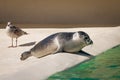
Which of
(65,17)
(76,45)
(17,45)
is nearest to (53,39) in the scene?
(76,45)

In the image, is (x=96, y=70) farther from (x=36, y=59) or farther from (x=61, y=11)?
(x=61, y=11)

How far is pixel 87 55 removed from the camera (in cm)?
466

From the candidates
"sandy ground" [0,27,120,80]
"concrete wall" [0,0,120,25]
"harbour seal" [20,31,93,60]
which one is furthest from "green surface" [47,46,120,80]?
"concrete wall" [0,0,120,25]

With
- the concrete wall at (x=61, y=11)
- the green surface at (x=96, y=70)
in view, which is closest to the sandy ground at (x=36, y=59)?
the green surface at (x=96, y=70)

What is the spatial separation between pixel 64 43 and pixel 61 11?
612 cm

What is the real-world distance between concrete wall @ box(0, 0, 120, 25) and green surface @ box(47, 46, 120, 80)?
5.81 metres

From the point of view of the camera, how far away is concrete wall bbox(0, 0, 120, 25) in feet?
35.0

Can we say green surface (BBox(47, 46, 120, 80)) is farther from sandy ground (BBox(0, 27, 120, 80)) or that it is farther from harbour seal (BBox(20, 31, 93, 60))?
harbour seal (BBox(20, 31, 93, 60))

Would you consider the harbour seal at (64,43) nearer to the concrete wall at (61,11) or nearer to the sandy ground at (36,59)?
the sandy ground at (36,59)

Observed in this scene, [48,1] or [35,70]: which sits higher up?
[48,1]

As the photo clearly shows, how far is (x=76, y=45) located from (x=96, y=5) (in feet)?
20.1

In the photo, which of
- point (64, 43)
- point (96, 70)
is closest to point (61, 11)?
point (64, 43)

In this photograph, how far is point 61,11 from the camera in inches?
424

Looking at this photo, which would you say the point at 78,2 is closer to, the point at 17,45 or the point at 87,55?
the point at 17,45
